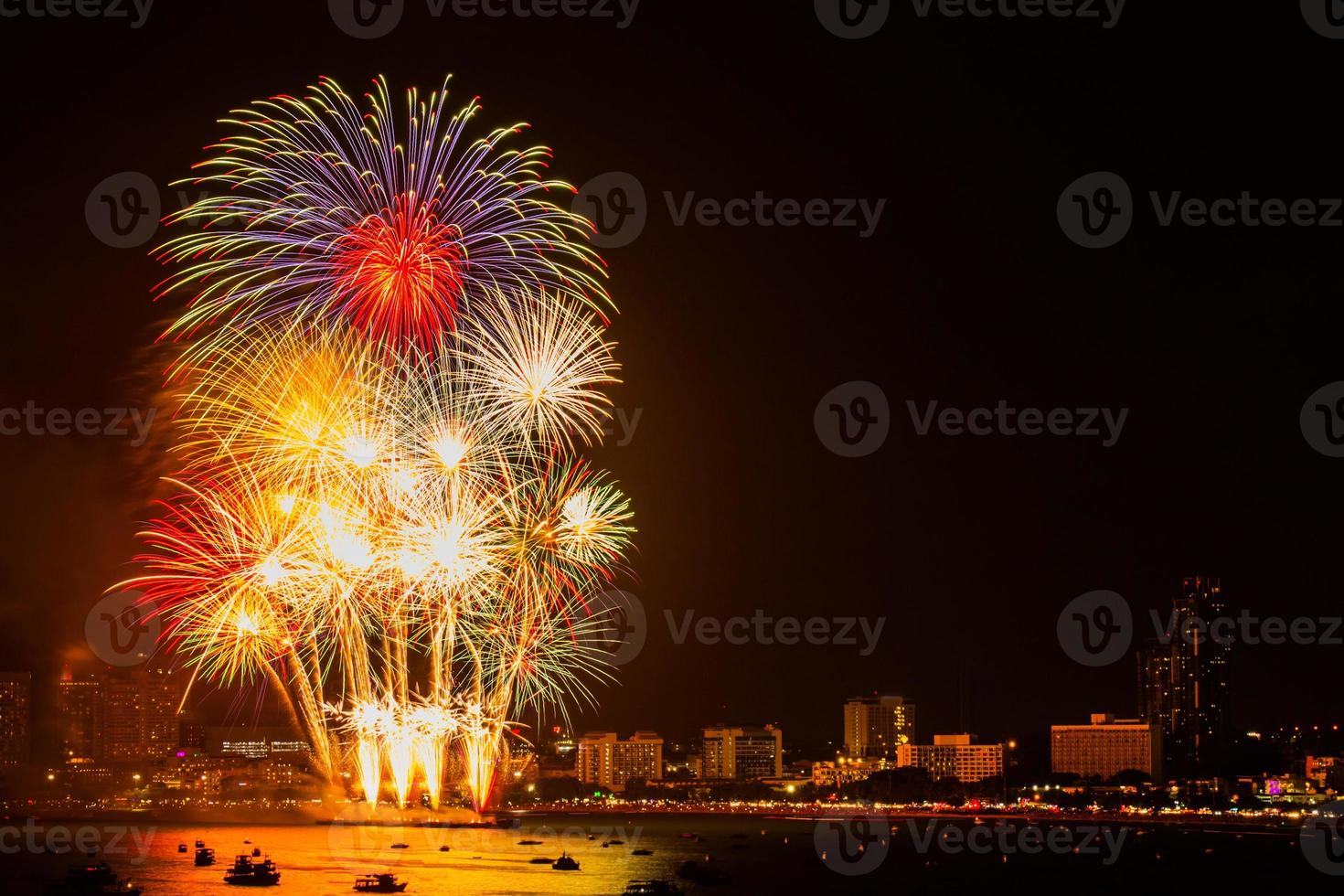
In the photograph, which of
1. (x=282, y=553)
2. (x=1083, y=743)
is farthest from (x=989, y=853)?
(x=1083, y=743)

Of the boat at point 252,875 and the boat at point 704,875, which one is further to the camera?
the boat at point 704,875

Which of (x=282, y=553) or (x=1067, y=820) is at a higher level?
(x=282, y=553)

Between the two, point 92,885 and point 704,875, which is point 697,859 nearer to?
point 704,875

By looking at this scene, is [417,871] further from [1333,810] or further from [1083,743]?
[1083,743]

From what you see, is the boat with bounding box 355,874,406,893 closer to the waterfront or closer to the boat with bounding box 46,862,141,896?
the waterfront

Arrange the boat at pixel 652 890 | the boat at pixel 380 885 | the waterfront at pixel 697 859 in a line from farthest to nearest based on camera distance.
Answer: the waterfront at pixel 697 859
the boat at pixel 652 890
the boat at pixel 380 885

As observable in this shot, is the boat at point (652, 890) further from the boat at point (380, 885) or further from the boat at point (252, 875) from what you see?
the boat at point (252, 875)

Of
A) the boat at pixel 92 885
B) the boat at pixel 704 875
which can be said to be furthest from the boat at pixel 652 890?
the boat at pixel 92 885

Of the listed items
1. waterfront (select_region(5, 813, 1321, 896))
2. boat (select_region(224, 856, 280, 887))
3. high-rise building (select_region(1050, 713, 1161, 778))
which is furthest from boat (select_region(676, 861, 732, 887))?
high-rise building (select_region(1050, 713, 1161, 778))
